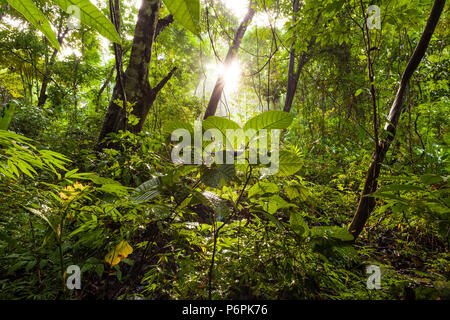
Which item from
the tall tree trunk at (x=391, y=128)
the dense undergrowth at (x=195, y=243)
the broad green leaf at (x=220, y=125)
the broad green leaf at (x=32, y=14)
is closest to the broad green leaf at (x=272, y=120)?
the broad green leaf at (x=220, y=125)

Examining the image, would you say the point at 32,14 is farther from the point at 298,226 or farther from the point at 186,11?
the point at 298,226

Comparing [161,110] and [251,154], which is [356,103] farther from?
[251,154]

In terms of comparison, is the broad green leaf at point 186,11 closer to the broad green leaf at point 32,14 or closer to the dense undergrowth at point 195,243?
the broad green leaf at point 32,14

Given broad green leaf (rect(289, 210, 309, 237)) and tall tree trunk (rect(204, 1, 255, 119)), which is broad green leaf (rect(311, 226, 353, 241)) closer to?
broad green leaf (rect(289, 210, 309, 237))

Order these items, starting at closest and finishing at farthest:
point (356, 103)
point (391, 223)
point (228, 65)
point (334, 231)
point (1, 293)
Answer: point (334, 231), point (1, 293), point (391, 223), point (228, 65), point (356, 103)

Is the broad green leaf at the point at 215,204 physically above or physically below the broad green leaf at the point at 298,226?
above

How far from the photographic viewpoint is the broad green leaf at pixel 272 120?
1.64ft

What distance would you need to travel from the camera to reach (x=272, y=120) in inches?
19.7

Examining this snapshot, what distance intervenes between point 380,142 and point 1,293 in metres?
1.71

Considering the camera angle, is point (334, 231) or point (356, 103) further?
point (356, 103)

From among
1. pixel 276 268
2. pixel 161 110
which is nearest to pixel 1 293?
pixel 276 268

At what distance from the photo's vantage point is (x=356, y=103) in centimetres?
443

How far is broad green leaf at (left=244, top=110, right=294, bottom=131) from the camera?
1.64ft
